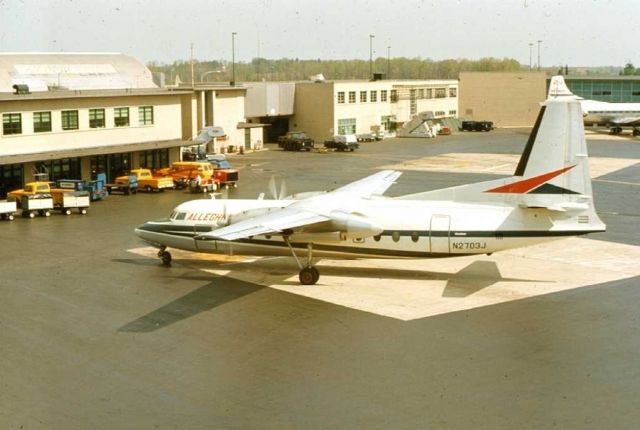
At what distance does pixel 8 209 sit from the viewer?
48719mm

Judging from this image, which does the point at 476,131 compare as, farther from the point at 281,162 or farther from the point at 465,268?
the point at 465,268

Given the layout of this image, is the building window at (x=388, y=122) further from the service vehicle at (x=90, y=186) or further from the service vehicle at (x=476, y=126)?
the service vehicle at (x=90, y=186)

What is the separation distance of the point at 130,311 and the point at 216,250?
7275mm

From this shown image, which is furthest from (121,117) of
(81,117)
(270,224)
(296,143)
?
(270,224)

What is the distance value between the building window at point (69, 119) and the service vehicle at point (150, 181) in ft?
17.9

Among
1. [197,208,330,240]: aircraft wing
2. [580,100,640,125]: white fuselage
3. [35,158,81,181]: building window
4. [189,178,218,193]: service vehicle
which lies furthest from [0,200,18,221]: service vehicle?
[580,100,640,125]: white fuselage

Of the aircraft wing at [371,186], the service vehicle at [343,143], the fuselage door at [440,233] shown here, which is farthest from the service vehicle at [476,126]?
the fuselage door at [440,233]

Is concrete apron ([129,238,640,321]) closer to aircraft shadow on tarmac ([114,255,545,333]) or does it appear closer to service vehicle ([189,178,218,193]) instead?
aircraft shadow on tarmac ([114,255,545,333])

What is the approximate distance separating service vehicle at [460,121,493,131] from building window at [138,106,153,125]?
6964 cm

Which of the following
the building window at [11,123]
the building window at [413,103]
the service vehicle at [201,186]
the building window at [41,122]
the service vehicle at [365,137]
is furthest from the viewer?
the building window at [413,103]

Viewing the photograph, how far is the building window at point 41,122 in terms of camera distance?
192 feet

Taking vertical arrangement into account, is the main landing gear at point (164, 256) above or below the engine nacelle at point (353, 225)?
below

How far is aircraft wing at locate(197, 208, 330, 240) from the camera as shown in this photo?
28.2m

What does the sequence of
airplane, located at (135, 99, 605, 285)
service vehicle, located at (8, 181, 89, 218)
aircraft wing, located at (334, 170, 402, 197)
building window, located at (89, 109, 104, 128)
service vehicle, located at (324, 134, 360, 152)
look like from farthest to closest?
service vehicle, located at (324, 134, 360, 152) < building window, located at (89, 109, 104, 128) < service vehicle, located at (8, 181, 89, 218) < aircraft wing, located at (334, 170, 402, 197) < airplane, located at (135, 99, 605, 285)
